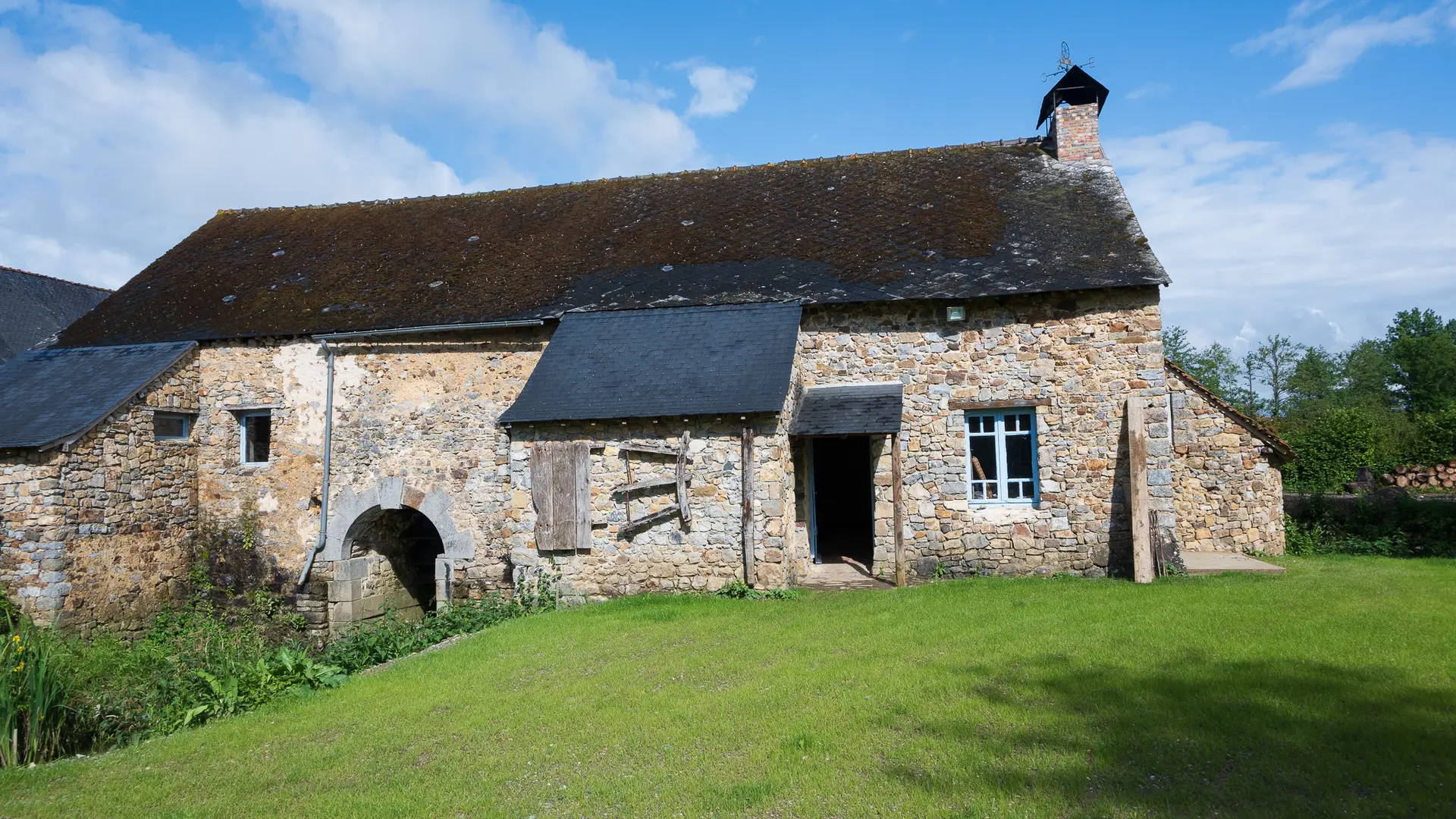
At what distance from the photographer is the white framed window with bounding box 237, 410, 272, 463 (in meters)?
12.1

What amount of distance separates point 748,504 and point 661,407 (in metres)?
1.44

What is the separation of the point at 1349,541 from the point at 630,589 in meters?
10.0

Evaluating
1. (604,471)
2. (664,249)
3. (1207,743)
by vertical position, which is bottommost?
(1207,743)

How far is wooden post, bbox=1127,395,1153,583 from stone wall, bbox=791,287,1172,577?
0.38 metres

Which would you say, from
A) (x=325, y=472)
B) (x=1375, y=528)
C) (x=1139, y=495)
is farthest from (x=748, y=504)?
(x=1375, y=528)

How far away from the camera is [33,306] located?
1694cm

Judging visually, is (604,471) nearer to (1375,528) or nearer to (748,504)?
(748,504)

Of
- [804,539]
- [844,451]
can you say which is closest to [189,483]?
[804,539]

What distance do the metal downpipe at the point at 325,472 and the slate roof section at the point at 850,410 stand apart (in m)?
6.40

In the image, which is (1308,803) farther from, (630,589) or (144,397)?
(144,397)

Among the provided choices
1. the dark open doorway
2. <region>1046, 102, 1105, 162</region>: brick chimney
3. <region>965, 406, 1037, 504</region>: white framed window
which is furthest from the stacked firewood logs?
<region>965, 406, 1037, 504</region>: white framed window

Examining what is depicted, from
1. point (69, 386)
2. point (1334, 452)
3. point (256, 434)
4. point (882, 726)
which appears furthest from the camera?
point (1334, 452)

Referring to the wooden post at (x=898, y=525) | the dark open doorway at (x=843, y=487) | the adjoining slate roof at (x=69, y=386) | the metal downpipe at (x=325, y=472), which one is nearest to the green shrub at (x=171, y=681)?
the metal downpipe at (x=325, y=472)

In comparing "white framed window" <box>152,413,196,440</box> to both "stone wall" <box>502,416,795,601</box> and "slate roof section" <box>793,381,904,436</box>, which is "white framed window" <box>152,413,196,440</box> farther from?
"slate roof section" <box>793,381,904,436</box>
